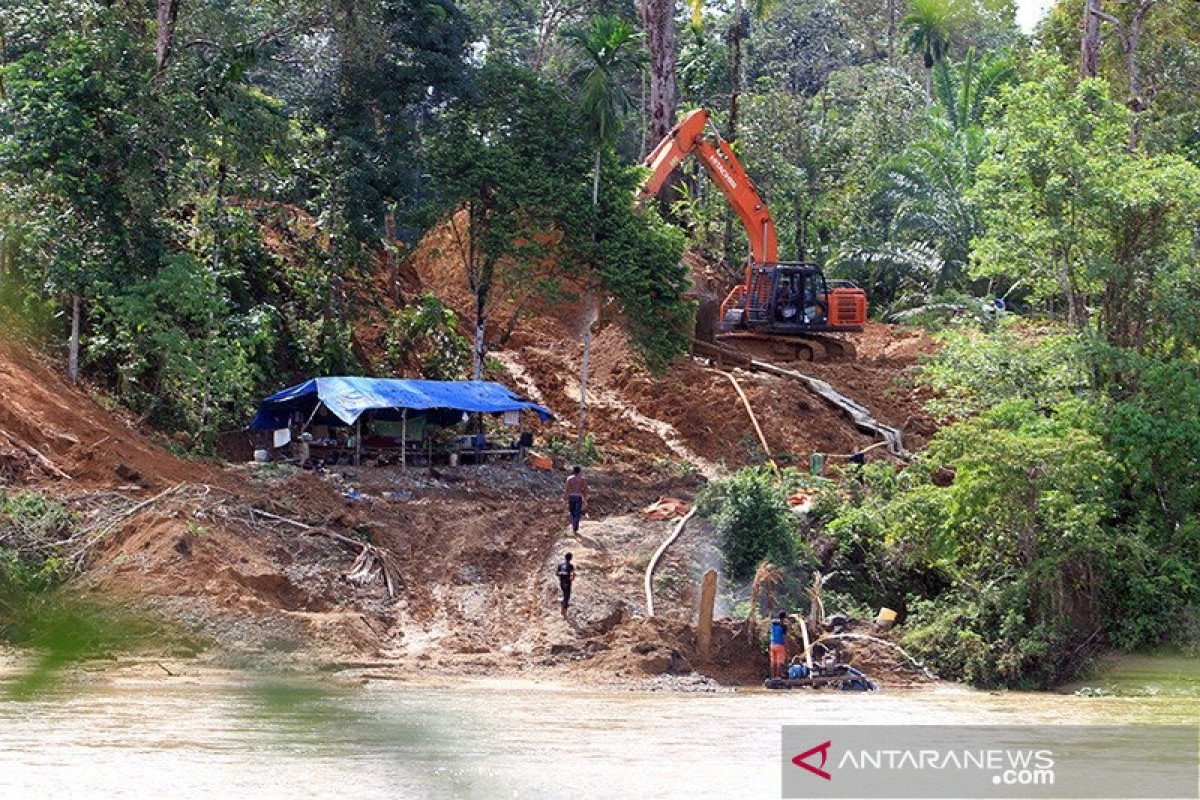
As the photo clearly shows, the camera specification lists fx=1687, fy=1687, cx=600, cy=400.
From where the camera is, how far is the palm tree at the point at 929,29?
54.9 metres

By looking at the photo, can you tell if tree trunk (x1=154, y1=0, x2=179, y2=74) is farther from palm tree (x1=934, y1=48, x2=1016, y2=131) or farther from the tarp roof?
palm tree (x1=934, y1=48, x2=1016, y2=131)

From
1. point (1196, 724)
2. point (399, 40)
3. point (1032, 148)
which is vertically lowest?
point (1196, 724)

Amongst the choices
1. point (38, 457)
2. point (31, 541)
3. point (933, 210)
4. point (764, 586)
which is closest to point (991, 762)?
point (764, 586)

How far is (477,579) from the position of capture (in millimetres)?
25672

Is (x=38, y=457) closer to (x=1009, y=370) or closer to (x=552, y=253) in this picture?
(x=552, y=253)

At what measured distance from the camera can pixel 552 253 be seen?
3322 centimetres

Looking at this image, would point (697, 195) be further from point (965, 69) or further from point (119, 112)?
point (119, 112)

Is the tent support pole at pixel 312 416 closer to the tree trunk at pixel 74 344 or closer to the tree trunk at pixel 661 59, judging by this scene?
the tree trunk at pixel 74 344

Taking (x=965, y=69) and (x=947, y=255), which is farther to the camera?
Result: (x=965, y=69)

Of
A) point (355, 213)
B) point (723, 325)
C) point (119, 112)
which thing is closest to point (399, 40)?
point (355, 213)

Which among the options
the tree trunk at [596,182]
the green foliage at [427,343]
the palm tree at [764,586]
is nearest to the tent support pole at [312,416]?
the green foliage at [427,343]

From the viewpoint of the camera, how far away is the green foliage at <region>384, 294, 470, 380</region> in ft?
112

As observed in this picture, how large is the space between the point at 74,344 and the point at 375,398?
5.01 meters

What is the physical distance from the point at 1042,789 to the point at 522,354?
2557 centimetres
